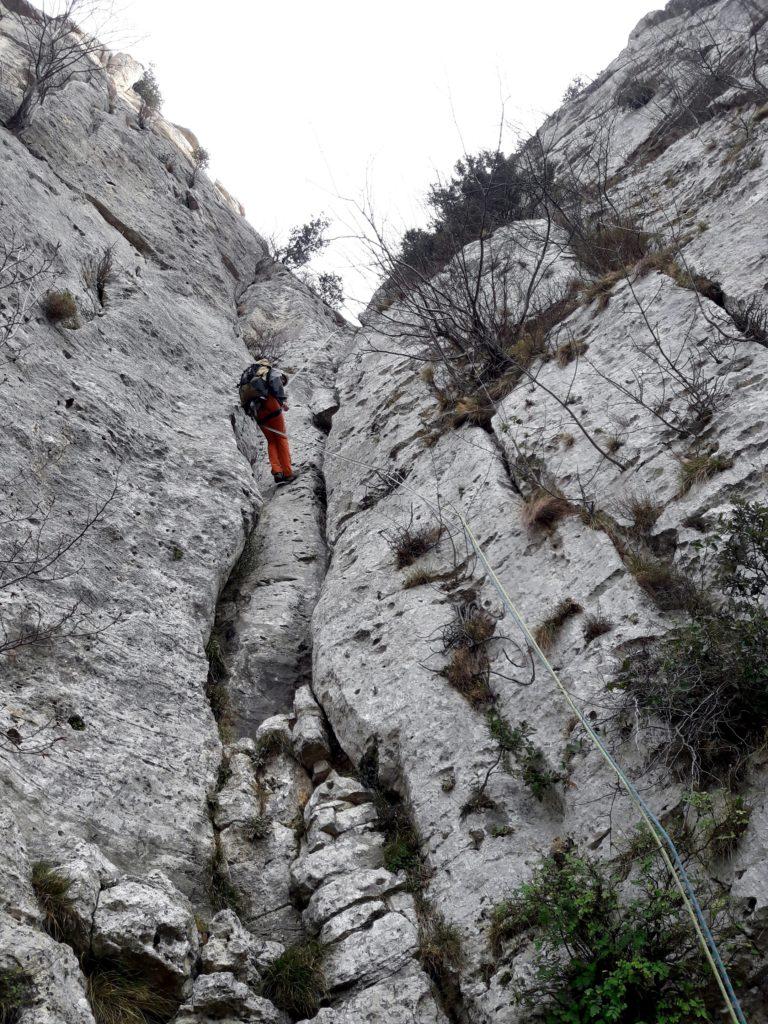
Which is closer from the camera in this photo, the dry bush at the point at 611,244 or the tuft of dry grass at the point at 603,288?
the tuft of dry grass at the point at 603,288

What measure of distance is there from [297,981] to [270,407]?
23.7ft

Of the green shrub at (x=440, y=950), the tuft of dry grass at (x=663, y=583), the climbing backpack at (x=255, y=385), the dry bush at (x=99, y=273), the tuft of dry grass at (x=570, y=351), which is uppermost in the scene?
the dry bush at (x=99, y=273)

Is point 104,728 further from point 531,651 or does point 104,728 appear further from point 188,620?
point 531,651

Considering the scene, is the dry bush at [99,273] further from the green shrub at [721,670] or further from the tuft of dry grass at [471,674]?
the green shrub at [721,670]

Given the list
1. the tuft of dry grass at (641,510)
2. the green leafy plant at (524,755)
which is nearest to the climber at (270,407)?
the tuft of dry grass at (641,510)

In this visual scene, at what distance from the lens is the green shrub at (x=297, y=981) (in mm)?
4211

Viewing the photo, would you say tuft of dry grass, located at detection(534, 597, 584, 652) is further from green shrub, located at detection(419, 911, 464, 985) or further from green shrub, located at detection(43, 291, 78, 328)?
green shrub, located at detection(43, 291, 78, 328)

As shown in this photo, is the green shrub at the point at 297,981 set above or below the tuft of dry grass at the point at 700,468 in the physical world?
below

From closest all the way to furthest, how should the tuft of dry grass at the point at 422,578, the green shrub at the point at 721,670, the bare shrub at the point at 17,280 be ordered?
1. the green shrub at the point at 721,670
2. the tuft of dry grass at the point at 422,578
3. the bare shrub at the point at 17,280

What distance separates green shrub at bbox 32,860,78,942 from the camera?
152 inches

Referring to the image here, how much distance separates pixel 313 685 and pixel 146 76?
61.1ft

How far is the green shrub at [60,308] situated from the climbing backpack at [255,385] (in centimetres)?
231

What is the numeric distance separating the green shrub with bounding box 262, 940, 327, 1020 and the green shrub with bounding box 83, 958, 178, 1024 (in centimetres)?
59

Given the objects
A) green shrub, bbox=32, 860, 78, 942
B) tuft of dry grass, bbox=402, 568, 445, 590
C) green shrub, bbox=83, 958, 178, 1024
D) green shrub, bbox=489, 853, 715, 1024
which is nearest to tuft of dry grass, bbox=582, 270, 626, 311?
tuft of dry grass, bbox=402, 568, 445, 590
